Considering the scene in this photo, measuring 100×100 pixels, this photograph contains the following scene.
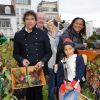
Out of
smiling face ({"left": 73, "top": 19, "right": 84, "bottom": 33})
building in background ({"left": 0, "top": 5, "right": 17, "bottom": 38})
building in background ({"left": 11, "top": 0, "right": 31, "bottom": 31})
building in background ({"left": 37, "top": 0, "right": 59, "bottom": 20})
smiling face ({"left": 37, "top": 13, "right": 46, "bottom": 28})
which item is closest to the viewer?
smiling face ({"left": 73, "top": 19, "right": 84, "bottom": 33})

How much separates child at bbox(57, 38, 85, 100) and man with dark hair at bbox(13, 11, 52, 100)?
28 cm

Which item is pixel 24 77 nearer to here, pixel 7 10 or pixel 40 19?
pixel 40 19

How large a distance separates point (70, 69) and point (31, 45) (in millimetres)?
678

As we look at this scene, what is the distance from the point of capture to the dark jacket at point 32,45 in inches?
224

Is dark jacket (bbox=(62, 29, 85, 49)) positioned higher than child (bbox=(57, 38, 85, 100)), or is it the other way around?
dark jacket (bbox=(62, 29, 85, 49))

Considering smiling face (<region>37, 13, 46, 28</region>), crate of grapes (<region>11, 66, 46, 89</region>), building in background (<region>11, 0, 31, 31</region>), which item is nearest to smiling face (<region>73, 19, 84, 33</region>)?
smiling face (<region>37, 13, 46, 28</region>)

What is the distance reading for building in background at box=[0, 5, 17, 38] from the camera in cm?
6688

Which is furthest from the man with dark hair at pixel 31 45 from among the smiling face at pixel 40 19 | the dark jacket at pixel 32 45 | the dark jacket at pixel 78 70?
the smiling face at pixel 40 19

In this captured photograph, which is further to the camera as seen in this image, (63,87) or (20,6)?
(20,6)

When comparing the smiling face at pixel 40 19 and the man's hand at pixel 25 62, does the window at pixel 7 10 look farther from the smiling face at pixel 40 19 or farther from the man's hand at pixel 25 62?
the man's hand at pixel 25 62

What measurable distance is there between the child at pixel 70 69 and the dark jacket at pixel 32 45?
Result: 28 centimetres

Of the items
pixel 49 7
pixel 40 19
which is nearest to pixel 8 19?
pixel 49 7

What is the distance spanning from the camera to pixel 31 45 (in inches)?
223

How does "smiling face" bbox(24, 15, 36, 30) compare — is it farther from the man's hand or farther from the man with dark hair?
the man's hand
